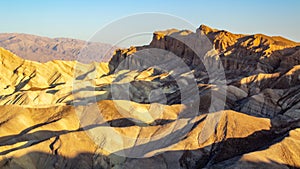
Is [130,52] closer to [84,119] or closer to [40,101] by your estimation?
[40,101]

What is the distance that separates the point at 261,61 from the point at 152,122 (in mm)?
49431

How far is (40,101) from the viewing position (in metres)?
65.1

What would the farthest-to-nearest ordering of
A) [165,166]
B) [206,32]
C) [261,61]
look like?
[206,32] → [261,61] → [165,166]

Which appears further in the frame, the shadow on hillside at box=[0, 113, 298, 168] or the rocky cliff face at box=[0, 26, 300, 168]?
the rocky cliff face at box=[0, 26, 300, 168]

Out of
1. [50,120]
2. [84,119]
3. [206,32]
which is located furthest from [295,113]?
[206,32]

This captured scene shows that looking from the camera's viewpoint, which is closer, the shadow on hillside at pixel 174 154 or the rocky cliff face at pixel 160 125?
the shadow on hillside at pixel 174 154

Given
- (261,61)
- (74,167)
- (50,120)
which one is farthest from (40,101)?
(261,61)

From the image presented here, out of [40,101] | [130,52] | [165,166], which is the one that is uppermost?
[165,166]

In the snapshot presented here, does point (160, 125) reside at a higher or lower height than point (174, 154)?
lower

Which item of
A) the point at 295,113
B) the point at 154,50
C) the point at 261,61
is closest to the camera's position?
the point at 295,113

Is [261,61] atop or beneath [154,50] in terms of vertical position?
atop

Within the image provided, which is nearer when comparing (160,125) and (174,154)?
(174,154)

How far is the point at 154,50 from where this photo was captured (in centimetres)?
12288

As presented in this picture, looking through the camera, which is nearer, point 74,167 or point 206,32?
point 74,167
